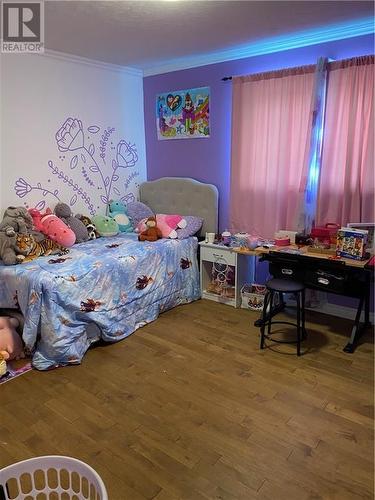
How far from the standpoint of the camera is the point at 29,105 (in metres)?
3.39

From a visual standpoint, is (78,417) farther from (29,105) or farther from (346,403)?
(29,105)

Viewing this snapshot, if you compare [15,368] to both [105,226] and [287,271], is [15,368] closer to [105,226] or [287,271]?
[105,226]

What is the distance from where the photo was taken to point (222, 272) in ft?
12.9

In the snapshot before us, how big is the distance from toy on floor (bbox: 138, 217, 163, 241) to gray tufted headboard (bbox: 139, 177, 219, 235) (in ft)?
1.66

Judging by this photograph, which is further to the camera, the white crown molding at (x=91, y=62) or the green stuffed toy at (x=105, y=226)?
the green stuffed toy at (x=105, y=226)

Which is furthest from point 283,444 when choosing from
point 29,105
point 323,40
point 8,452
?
point 29,105

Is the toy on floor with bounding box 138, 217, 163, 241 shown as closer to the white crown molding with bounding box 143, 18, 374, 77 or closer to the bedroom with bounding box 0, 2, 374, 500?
the bedroom with bounding box 0, 2, 374, 500

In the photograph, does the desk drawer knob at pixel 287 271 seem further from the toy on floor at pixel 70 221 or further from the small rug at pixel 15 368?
the small rug at pixel 15 368

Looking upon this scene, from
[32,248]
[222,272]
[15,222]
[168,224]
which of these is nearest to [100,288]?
[32,248]

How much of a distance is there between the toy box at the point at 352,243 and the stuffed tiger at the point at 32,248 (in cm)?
223

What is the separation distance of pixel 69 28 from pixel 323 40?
2.00m

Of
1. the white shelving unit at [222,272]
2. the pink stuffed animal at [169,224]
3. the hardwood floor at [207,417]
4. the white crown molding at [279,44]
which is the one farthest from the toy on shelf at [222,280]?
the white crown molding at [279,44]

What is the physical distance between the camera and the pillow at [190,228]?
3.83 metres

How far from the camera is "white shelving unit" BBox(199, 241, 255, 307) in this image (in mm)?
3607
